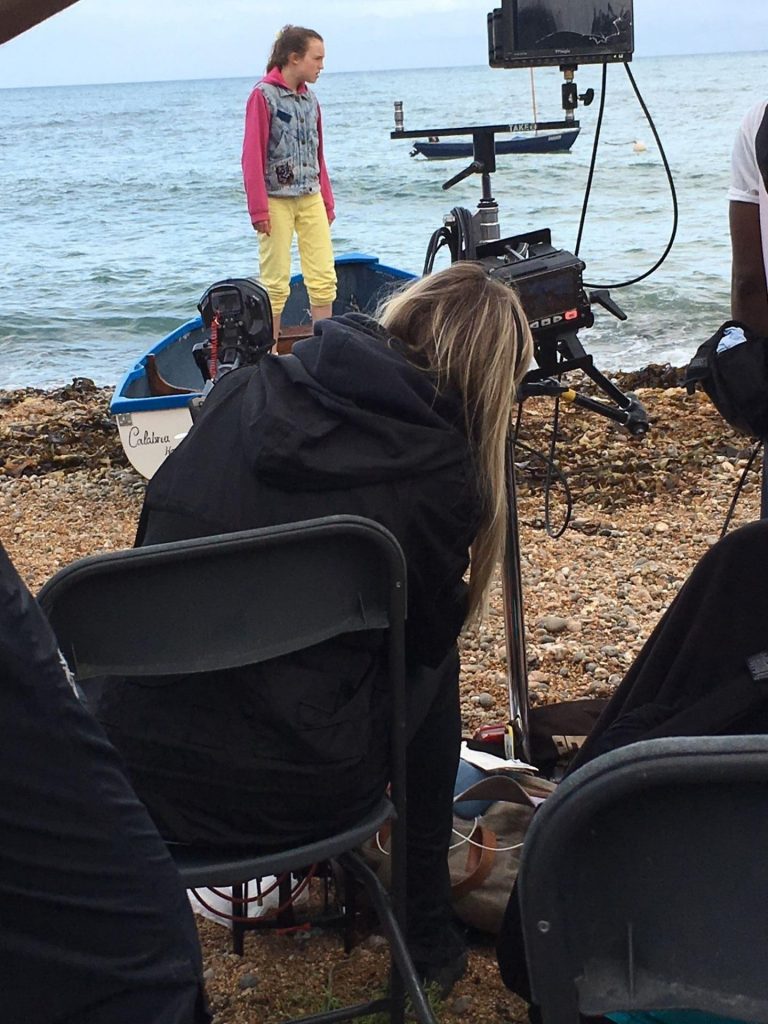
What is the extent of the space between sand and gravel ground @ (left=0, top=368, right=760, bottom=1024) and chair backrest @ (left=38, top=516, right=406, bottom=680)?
0.91 metres

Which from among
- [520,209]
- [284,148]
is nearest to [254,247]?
[520,209]

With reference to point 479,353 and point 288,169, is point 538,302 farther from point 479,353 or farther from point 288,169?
point 288,169

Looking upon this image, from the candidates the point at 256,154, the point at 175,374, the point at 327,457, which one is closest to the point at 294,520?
the point at 327,457

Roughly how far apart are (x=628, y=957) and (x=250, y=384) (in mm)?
1199

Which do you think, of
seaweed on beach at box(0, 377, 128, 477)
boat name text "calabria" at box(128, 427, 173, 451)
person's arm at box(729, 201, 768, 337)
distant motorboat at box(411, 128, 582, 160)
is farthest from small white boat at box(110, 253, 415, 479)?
person's arm at box(729, 201, 768, 337)

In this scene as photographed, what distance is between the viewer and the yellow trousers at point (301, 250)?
724 cm

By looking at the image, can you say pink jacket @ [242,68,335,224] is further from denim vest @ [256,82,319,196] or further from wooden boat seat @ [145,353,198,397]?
wooden boat seat @ [145,353,198,397]

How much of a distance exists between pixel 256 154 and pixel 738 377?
5.21 metres

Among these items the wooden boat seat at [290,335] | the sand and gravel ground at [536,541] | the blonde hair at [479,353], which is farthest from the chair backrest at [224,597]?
the wooden boat seat at [290,335]

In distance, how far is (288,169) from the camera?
714cm

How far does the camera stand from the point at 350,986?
2236 millimetres

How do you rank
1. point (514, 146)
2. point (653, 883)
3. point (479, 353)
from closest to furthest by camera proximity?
point (653, 883) < point (479, 353) < point (514, 146)

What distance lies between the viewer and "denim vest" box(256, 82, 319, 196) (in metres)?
7.09

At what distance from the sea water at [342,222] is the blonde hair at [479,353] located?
1.51m
